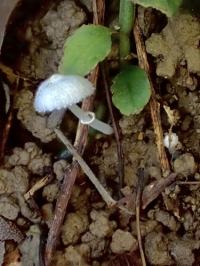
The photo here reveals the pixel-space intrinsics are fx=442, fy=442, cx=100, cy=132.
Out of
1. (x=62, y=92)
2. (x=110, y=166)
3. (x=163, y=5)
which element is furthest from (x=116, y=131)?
(x=163, y=5)

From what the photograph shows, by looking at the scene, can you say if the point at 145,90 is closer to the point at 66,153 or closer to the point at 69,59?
the point at 69,59

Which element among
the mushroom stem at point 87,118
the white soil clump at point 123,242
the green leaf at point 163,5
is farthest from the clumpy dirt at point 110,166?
the green leaf at point 163,5

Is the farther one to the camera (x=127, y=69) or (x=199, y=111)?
(x=199, y=111)

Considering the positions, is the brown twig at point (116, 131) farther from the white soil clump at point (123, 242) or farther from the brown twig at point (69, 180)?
the white soil clump at point (123, 242)

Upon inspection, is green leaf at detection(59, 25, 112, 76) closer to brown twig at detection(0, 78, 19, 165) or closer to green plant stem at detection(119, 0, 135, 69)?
green plant stem at detection(119, 0, 135, 69)

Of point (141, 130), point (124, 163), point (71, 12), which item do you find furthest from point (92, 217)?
point (71, 12)

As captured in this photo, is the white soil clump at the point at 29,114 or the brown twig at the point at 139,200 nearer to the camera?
the brown twig at the point at 139,200

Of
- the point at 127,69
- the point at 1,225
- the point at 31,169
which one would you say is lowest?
the point at 1,225
